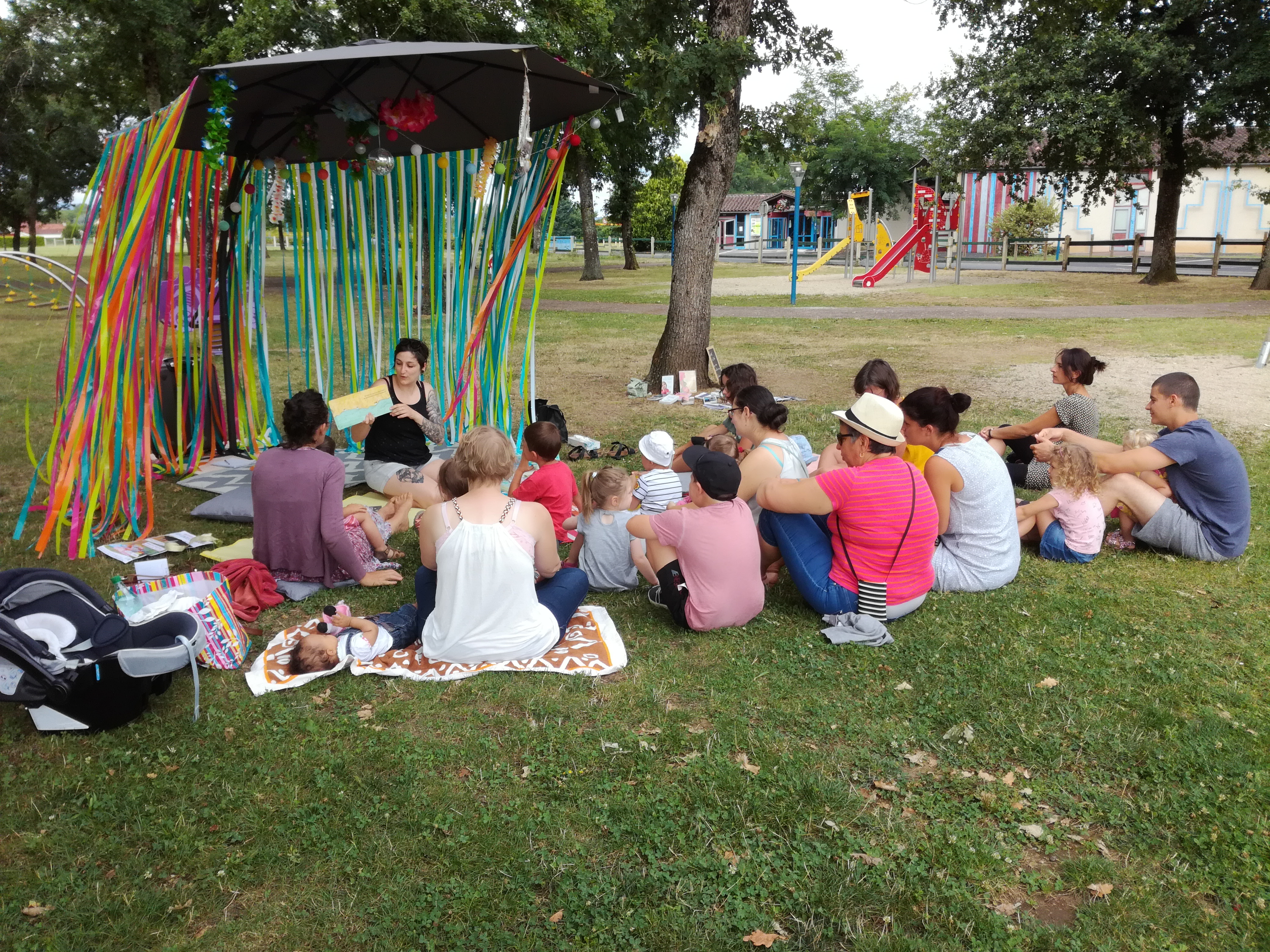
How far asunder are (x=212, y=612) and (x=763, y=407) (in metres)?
2.72

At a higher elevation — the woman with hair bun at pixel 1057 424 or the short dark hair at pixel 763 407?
the short dark hair at pixel 763 407

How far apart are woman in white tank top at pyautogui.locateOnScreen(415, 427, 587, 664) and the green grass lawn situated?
7.1 inches

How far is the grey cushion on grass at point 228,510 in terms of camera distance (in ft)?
19.5

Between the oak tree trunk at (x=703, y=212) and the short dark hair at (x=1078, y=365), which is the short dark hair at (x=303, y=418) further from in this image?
the oak tree trunk at (x=703, y=212)

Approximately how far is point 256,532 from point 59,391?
5.20ft

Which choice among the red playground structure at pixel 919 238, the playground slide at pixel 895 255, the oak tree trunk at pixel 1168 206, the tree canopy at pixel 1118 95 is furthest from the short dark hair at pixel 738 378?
the oak tree trunk at pixel 1168 206

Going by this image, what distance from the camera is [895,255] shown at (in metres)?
27.4

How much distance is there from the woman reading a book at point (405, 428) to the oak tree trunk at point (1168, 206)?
23417mm

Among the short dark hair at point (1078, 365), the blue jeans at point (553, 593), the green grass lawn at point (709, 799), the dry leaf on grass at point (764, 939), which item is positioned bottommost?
the dry leaf on grass at point (764, 939)

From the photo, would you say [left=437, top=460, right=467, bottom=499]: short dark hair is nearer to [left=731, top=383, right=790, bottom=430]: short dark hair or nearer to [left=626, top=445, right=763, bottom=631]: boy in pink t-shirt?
[left=626, top=445, right=763, bottom=631]: boy in pink t-shirt

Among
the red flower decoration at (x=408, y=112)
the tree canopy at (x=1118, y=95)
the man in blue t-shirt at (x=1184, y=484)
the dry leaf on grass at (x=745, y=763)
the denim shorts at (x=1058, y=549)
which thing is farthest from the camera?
the tree canopy at (x=1118, y=95)

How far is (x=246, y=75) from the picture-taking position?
211 inches

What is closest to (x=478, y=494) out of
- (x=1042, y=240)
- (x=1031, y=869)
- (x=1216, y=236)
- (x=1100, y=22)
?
(x=1031, y=869)

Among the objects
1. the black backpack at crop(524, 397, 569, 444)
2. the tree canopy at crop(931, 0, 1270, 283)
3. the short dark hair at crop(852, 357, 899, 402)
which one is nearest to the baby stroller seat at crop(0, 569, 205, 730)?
the short dark hair at crop(852, 357, 899, 402)
